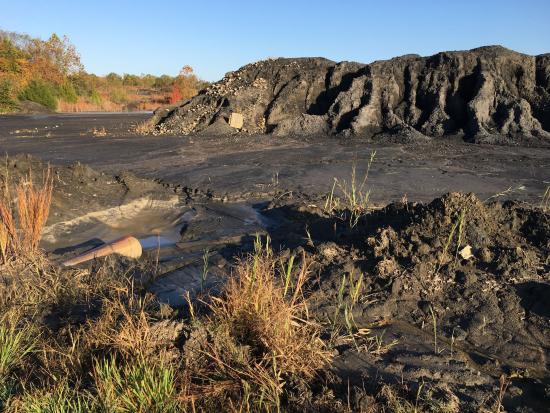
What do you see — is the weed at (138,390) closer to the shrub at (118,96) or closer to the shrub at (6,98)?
the shrub at (6,98)

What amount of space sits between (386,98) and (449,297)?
14.3 meters

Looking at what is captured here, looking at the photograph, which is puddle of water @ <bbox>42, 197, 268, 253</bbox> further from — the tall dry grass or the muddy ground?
the tall dry grass

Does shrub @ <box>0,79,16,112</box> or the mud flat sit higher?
shrub @ <box>0,79,16,112</box>

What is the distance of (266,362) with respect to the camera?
2996mm

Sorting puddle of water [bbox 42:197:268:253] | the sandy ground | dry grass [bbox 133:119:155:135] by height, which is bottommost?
puddle of water [bbox 42:197:268:253]

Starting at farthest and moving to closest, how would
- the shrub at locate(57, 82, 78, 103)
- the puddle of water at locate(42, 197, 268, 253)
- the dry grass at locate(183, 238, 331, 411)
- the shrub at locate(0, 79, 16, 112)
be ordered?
the shrub at locate(57, 82, 78, 103)
the shrub at locate(0, 79, 16, 112)
the puddle of water at locate(42, 197, 268, 253)
the dry grass at locate(183, 238, 331, 411)

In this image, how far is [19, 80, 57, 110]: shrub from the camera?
32031mm

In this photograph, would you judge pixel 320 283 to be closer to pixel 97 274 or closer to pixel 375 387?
pixel 375 387

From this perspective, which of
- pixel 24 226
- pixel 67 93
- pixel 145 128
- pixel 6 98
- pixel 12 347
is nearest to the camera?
pixel 12 347

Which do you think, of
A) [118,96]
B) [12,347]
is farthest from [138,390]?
[118,96]

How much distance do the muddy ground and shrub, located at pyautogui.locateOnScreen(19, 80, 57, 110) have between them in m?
25.4

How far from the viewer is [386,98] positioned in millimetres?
17203

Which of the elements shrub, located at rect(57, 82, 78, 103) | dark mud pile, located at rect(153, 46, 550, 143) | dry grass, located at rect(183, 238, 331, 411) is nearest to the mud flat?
dry grass, located at rect(183, 238, 331, 411)

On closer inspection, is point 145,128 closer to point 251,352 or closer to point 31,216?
point 31,216
